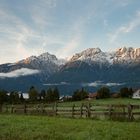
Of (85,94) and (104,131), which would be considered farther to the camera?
(85,94)

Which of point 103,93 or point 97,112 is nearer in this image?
point 97,112

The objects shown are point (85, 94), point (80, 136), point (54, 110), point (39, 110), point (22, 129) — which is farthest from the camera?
point (85, 94)

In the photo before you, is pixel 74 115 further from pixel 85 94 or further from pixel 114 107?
pixel 85 94

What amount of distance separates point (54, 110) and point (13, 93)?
447ft

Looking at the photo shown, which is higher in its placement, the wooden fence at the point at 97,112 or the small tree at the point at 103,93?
the small tree at the point at 103,93

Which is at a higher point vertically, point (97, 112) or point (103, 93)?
point (103, 93)

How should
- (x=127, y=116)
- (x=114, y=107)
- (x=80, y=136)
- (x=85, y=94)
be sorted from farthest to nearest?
(x=85, y=94) < (x=114, y=107) < (x=127, y=116) < (x=80, y=136)

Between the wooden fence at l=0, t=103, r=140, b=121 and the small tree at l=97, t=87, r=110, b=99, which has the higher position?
the small tree at l=97, t=87, r=110, b=99

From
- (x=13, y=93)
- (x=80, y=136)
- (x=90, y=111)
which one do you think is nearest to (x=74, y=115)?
(x=90, y=111)

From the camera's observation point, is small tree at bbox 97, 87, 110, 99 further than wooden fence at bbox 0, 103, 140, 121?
Yes

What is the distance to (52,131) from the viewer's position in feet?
88.2

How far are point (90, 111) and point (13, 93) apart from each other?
468ft

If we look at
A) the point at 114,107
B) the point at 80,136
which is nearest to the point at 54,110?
the point at 114,107

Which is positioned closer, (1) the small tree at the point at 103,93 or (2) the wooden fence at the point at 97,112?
(2) the wooden fence at the point at 97,112
